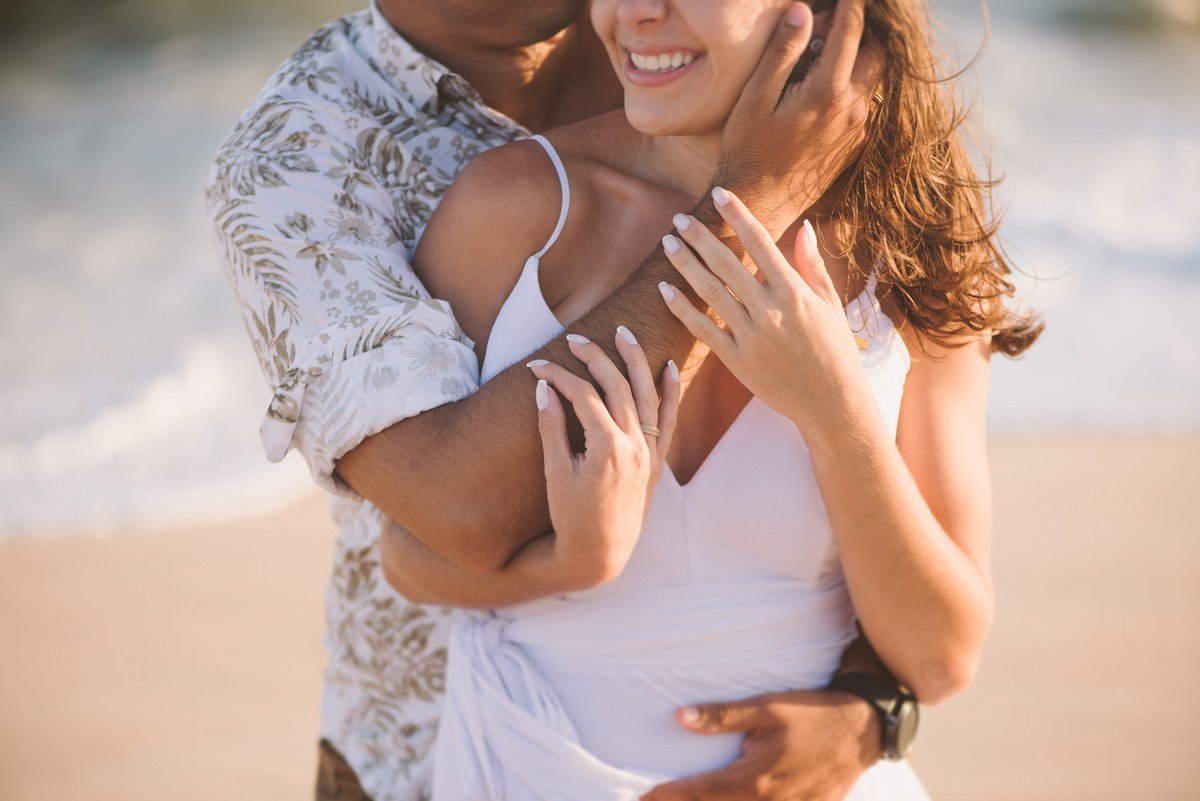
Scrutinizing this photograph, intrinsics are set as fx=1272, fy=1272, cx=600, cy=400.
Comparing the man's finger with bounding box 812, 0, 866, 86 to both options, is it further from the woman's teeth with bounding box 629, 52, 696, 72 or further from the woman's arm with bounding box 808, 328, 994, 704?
the woman's arm with bounding box 808, 328, 994, 704

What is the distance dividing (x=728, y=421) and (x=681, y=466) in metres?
0.12

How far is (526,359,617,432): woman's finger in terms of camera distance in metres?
1.89

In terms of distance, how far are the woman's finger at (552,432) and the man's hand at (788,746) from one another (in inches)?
20.6

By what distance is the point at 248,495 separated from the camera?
6.18 metres

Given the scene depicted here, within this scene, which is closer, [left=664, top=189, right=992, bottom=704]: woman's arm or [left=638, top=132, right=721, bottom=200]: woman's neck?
[left=664, top=189, right=992, bottom=704]: woman's arm

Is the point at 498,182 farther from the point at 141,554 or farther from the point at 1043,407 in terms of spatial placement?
the point at 1043,407

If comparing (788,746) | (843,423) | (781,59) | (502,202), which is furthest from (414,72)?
(788,746)

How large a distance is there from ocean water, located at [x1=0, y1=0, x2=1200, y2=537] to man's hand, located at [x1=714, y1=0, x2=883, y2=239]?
0.56m

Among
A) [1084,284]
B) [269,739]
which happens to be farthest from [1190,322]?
[269,739]

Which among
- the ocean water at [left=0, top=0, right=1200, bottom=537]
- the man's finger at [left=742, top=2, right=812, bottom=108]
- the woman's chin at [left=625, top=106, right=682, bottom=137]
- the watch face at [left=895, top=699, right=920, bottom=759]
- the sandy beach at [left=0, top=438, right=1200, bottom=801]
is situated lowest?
the ocean water at [left=0, top=0, right=1200, bottom=537]

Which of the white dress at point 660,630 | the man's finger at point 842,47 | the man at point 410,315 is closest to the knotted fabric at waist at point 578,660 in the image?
the white dress at point 660,630

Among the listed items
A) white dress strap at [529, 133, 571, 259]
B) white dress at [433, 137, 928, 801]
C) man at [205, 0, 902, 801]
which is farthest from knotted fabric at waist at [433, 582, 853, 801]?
white dress strap at [529, 133, 571, 259]

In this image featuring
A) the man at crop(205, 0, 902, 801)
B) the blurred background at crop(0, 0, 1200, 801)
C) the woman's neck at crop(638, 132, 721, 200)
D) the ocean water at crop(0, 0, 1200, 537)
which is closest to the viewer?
the man at crop(205, 0, 902, 801)

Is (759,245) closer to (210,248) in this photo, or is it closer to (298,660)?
(298,660)
